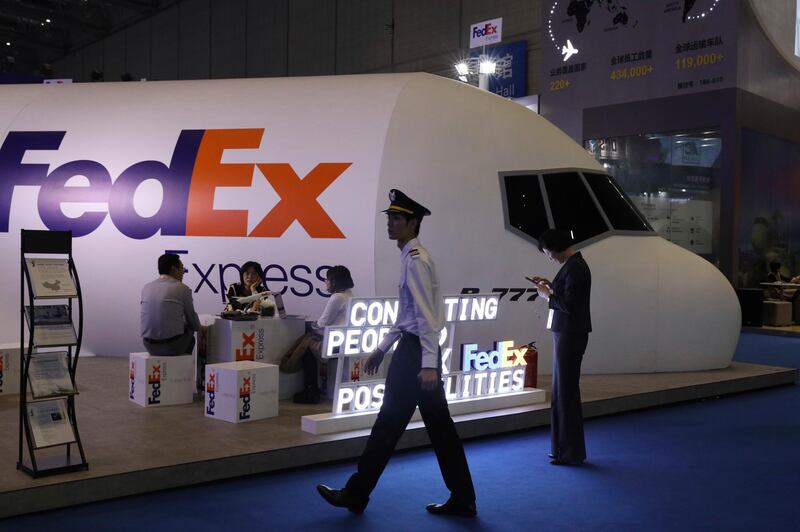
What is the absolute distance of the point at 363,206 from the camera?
8312 millimetres

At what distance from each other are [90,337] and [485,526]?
6151 mm

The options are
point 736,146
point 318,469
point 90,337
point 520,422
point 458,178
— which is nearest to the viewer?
point 318,469

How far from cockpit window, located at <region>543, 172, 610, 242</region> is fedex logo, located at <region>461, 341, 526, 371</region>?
176 cm

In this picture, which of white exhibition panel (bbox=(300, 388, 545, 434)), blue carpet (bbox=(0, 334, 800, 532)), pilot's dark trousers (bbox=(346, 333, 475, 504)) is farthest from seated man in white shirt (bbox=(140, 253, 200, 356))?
pilot's dark trousers (bbox=(346, 333, 475, 504))

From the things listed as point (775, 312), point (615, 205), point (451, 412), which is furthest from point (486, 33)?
point (451, 412)

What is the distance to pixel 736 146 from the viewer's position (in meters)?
18.0

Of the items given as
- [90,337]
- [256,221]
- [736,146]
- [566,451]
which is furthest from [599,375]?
[736,146]

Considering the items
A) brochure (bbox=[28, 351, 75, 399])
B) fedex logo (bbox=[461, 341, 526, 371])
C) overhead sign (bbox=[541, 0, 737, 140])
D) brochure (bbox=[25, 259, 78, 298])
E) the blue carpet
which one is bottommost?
the blue carpet

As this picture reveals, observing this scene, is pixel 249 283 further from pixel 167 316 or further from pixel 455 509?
pixel 455 509

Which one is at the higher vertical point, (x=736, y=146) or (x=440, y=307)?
(x=736, y=146)

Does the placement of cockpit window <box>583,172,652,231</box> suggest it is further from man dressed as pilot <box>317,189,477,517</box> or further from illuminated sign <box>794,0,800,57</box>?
illuminated sign <box>794,0,800,57</box>

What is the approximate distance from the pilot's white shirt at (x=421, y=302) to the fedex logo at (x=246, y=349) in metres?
2.95

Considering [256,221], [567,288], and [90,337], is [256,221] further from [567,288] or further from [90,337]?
[567,288]

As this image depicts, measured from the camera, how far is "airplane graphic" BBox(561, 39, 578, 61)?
Result: 21047 mm
